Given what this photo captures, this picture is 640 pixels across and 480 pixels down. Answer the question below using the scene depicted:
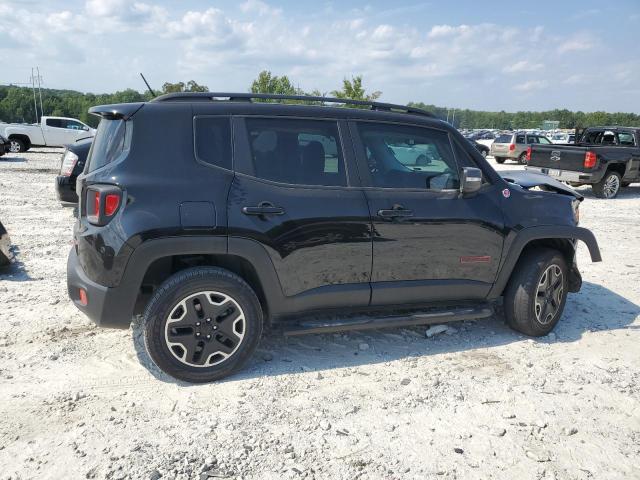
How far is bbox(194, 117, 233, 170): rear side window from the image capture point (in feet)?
11.0

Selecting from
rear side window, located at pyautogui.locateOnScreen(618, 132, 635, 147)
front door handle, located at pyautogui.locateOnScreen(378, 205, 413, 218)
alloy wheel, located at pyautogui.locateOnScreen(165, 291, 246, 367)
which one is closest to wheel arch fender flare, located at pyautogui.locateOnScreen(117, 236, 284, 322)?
alloy wheel, located at pyautogui.locateOnScreen(165, 291, 246, 367)

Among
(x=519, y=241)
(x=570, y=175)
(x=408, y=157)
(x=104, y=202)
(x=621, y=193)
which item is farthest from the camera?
(x=621, y=193)

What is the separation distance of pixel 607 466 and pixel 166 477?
7.72 feet

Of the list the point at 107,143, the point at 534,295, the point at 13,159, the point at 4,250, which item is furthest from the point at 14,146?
the point at 534,295

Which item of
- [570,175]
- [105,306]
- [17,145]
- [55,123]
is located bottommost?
[105,306]

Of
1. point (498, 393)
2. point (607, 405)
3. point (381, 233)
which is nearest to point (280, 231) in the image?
point (381, 233)

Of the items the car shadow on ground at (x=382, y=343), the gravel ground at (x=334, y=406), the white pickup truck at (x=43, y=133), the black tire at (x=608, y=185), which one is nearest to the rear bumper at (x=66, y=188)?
the gravel ground at (x=334, y=406)

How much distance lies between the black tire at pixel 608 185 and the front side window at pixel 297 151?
468 inches

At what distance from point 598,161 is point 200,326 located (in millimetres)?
12634

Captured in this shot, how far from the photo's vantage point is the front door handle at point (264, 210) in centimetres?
333

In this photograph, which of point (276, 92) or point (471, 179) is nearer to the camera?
point (471, 179)

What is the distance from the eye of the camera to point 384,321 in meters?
3.82

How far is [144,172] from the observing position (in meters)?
3.18

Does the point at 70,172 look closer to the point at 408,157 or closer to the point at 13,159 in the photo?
the point at 408,157
